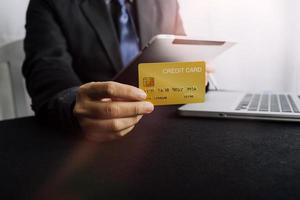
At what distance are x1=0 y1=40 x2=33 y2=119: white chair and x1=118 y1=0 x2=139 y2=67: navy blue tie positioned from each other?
0.50 metres

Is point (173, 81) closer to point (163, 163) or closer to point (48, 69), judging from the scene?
point (163, 163)

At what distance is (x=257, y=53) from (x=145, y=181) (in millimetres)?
1191

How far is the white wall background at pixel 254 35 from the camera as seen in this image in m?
1.30

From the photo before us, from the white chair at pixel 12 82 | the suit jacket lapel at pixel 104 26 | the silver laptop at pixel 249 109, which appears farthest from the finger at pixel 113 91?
the white chair at pixel 12 82

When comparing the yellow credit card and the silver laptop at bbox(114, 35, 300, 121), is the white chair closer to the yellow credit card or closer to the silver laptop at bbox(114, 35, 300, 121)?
the silver laptop at bbox(114, 35, 300, 121)

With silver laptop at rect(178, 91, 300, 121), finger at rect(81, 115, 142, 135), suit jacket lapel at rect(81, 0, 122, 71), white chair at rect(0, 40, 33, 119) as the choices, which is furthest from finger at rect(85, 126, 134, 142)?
white chair at rect(0, 40, 33, 119)

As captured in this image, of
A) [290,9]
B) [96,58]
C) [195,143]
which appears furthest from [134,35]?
[290,9]

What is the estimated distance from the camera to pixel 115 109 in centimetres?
40

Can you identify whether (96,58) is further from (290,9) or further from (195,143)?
(290,9)

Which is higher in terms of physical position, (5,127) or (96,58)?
(96,58)

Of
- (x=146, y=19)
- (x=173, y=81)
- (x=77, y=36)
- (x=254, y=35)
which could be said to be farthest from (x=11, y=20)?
(x=254, y=35)

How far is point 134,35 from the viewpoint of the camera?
0.94 m

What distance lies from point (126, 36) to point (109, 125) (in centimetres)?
56

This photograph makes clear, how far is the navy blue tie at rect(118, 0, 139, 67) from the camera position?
907mm
